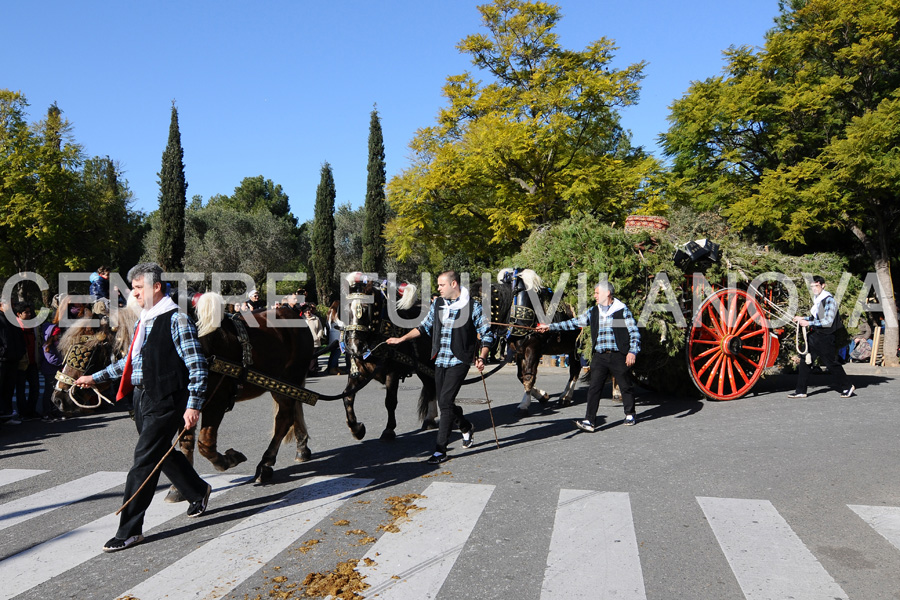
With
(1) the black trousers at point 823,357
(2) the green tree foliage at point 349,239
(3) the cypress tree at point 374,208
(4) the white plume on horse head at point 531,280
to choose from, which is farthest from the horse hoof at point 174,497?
(2) the green tree foliage at point 349,239

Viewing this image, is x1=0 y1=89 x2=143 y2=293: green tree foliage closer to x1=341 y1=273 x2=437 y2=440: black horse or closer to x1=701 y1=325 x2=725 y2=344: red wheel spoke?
x1=341 y1=273 x2=437 y2=440: black horse

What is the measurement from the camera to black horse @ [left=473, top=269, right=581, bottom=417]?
29.5 ft

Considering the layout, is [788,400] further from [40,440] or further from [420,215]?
[420,215]

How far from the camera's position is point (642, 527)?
4.46 m

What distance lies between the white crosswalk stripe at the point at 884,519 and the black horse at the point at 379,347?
443 centimetres

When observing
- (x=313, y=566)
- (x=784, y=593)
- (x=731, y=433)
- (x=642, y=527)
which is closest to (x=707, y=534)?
(x=642, y=527)

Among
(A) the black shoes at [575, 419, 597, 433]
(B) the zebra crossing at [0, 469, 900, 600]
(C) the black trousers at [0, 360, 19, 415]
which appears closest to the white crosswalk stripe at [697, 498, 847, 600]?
(B) the zebra crossing at [0, 469, 900, 600]

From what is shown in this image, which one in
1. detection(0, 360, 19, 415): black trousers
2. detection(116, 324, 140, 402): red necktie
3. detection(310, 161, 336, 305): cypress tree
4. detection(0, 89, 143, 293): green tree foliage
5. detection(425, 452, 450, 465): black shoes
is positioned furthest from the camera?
detection(310, 161, 336, 305): cypress tree

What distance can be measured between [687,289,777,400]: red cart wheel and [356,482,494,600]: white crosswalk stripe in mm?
5221

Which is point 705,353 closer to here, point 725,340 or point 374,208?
point 725,340

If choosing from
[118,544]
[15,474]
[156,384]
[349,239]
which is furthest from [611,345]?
[349,239]

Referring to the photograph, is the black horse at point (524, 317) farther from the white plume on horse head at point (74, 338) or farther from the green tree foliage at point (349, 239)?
the green tree foliage at point (349, 239)

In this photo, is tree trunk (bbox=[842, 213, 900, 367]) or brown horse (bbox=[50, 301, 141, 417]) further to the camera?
tree trunk (bbox=[842, 213, 900, 367])

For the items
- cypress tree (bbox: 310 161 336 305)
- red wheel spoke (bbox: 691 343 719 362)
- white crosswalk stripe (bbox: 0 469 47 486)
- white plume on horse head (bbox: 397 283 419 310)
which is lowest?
white crosswalk stripe (bbox: 0 469 47 486)
